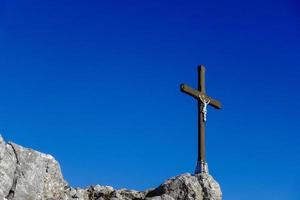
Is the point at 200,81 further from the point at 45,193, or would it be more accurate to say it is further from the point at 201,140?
the point at 45,193

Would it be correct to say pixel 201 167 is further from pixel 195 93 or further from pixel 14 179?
pixel 14 179

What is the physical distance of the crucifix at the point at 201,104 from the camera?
76.5ft

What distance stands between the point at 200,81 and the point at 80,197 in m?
11.0

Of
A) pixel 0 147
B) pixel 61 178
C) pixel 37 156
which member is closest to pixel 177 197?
pixel 61 178

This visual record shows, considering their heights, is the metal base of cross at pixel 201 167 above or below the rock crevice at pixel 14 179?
above

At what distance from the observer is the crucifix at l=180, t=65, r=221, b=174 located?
76.5ft

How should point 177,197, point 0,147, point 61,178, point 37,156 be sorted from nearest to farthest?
point 0,147
point 37,156
point 61,178
point 177,197

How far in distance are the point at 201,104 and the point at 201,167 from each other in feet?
12.5

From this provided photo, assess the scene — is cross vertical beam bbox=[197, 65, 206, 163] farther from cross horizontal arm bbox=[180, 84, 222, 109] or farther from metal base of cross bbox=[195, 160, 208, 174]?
cross horizontal arm bbox=[180, 84, 222, 109]

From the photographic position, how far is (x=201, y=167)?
22531 mm

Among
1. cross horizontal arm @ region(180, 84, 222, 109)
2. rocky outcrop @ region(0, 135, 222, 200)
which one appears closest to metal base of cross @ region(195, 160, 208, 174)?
cross horizontal arm @ region(180, 84, 222, 109)

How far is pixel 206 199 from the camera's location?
19891 millimetres

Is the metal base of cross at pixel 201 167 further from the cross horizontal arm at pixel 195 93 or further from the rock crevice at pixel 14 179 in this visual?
the rock crevice at pixel 14 179

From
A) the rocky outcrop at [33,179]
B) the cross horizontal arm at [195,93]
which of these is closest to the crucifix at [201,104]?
the cross horizontal arm at [195,93]
